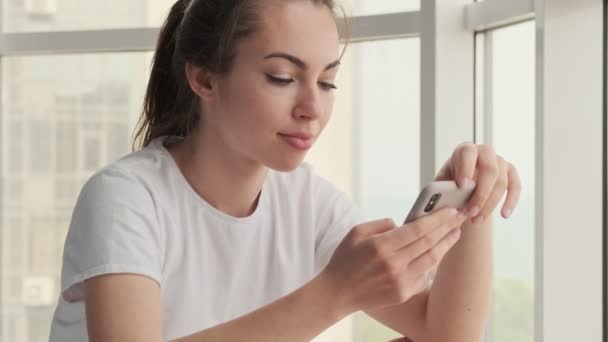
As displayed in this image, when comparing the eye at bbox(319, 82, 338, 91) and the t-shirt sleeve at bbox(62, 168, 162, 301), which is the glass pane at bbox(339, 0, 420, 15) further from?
the t-shirt sleeve at bbox(62, 168, 162, 301)

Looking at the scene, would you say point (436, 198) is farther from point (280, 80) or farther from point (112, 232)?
point (112, 232)

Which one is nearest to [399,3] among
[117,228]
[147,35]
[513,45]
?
[513,45]

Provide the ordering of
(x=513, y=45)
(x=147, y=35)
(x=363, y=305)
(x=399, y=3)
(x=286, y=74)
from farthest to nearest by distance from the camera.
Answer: (x=147, y=35), (x=399, y=3), (x=513, y=45), (x=286, y=74), (x=363, y=305)

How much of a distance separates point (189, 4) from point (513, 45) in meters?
1.10

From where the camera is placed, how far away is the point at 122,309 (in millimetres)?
1416

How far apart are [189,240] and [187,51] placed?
1.05ft

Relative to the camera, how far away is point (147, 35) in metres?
3.04

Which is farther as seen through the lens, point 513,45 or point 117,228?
point 513,45

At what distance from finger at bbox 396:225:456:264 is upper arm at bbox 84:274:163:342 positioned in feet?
1.22

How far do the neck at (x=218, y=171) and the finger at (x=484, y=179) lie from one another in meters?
0.37

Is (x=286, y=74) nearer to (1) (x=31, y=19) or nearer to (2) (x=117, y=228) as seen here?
(2) (x=117, y=228)

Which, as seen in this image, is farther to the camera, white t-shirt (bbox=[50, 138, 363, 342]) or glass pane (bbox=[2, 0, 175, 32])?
glass pane (bbox=[2, 0, 175, 32])

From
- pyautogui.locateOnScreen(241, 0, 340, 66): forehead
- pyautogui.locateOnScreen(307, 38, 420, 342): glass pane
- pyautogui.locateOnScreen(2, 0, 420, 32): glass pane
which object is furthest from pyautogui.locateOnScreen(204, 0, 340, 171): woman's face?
pyautogui.locateOnScreen(2, 0, 420, 32): glass pane

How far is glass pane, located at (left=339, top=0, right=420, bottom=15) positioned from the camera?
276cm
